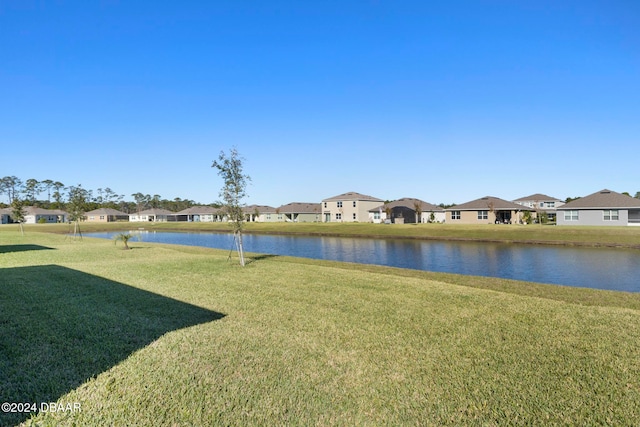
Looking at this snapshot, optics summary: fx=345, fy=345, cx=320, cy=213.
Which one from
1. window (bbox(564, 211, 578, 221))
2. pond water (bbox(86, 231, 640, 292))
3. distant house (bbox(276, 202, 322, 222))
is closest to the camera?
pond water (bbox(86, 231, 640, 292))

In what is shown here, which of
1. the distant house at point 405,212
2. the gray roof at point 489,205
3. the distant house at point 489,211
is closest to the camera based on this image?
the gray roof at point 489,205

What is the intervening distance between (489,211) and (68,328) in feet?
179

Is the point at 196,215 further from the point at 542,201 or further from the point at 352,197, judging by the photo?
the point at 542,201

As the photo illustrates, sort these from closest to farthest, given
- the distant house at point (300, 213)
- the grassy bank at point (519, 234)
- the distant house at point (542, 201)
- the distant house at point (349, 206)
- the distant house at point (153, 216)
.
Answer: the grassy bank at point (519, 234), the distant house at point (349, 206), the distant house at point (542, 201), the distant house at point (300, 213), the distant house at point (153, 216)

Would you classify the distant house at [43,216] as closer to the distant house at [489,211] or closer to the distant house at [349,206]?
the distant house at [349,206]

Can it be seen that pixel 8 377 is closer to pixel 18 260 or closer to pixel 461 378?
pixel 461 378

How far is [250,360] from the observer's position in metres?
4.84

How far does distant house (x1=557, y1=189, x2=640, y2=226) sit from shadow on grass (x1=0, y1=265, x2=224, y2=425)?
159 ft

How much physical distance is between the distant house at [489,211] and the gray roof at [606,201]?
866 cm

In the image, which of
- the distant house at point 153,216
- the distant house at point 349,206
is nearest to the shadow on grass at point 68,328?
the distant house at point 349,206

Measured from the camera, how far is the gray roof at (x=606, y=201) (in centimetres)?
3962

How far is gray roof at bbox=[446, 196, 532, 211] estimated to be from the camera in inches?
2013

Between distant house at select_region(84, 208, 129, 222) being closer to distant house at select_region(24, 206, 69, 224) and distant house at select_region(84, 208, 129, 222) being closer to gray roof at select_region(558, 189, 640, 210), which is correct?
distant house at select_region(24, 206, 69, 224)

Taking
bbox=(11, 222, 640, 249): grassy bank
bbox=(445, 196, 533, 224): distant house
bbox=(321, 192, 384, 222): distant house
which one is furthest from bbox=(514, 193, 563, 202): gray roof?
bbox=(11, 222, 640, 249): grassy bank
